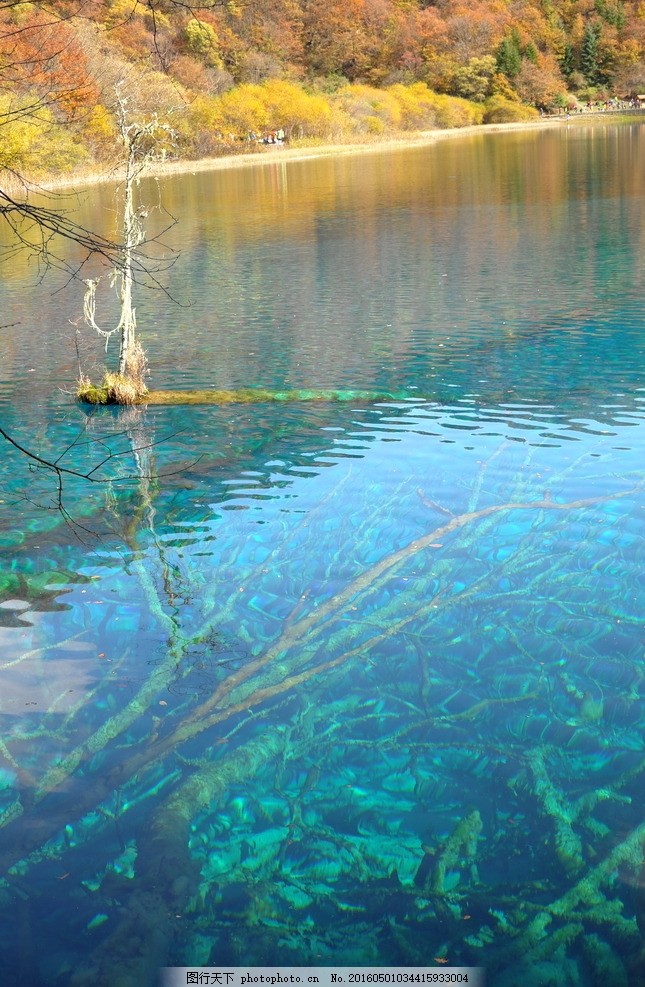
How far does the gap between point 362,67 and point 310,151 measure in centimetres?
2842

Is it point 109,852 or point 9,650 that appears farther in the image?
point 9,650

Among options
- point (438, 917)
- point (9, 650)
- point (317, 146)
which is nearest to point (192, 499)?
point (9, 650)

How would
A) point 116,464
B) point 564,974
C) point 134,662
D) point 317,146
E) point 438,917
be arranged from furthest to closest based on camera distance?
point 317,146, point 116,464, point 134,662, point 438,917, point 564,974

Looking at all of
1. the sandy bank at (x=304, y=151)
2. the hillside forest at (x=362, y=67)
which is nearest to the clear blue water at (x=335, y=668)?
the hillside forest at (x=362, y=67)

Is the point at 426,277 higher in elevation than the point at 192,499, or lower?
higher

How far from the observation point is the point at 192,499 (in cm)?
824

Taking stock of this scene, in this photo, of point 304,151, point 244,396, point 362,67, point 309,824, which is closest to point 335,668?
point 309,824

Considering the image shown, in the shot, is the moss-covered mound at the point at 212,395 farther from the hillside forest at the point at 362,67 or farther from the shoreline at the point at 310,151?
the hillside forest at the point at 362,67

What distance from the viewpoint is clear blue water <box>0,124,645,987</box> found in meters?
3.90

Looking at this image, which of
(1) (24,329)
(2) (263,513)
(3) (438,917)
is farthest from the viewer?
(1) (24,329)

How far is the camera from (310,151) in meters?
58.0

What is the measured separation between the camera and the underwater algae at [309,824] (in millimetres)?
3756

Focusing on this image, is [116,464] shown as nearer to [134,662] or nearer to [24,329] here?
[134,662]

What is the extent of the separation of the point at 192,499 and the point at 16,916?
181 inches
